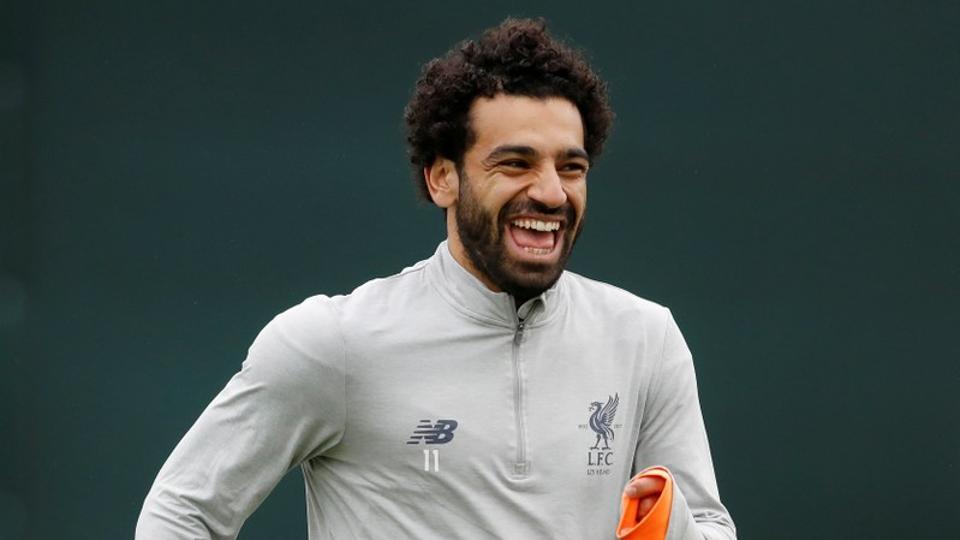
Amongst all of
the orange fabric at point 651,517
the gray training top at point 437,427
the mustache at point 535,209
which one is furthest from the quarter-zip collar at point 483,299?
the orange fabric at point 651,517

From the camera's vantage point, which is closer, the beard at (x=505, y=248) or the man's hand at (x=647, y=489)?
the man's hand at (x=647, y=489)

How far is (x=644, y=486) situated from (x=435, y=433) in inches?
14.2

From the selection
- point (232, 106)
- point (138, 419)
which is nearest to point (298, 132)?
point (232, 106)

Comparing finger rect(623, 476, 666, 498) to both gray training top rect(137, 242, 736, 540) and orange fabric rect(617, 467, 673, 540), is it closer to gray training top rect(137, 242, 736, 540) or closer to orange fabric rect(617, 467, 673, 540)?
orange fabric rect(617, 467, 673, 540)

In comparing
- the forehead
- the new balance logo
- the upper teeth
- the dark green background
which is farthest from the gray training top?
the dark green background

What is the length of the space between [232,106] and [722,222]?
4.11 ft

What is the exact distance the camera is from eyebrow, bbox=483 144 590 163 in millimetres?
2811

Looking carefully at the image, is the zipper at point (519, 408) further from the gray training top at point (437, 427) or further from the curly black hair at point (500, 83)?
the curly black hair at point (500, 83)

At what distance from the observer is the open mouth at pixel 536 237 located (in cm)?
282

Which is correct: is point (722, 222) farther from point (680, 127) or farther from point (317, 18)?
point (317, 18)

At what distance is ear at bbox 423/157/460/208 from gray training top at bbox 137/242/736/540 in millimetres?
131

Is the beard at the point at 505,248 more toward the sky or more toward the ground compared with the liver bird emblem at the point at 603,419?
more toward the sky

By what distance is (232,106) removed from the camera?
4352 mm

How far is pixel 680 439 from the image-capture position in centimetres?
289
